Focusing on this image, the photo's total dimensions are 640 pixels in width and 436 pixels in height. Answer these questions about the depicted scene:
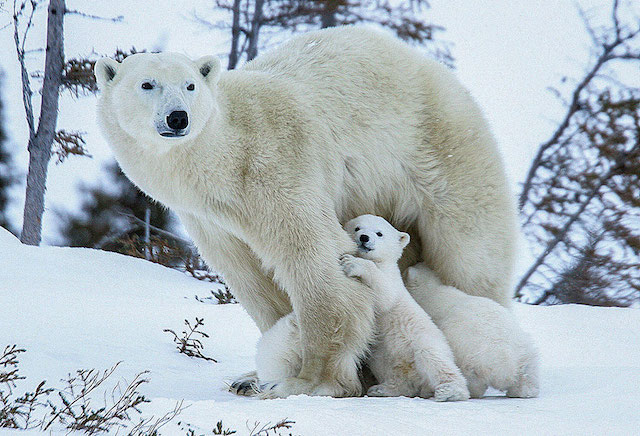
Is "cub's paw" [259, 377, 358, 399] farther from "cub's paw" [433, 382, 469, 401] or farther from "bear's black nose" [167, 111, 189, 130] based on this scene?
"bear's black nose" [167, 111, 189, 130]

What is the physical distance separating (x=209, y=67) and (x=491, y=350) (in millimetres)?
2244

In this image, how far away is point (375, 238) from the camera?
4.46 metres

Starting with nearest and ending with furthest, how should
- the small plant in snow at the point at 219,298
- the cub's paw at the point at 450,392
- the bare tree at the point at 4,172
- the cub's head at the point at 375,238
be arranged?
the cub's paw at the point at 450,392
the cub's head at the point at 375,238
the small plant in snow at the point at 219,298
the bare tree at the point at 4,172

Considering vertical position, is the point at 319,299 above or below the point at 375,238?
below

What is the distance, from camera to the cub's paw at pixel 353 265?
169 inches

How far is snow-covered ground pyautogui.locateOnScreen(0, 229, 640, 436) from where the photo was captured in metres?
3.12

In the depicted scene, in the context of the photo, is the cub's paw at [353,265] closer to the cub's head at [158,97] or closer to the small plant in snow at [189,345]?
the cub's head at [158,97]

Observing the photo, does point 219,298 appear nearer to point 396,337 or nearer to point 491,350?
point 396,337

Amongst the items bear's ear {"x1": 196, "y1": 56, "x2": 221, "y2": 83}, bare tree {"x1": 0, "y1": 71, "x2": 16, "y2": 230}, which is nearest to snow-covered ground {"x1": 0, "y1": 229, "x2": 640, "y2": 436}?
bear's ear {"x1": 196, "y1": 56, "x2": 221, "y2": 83}

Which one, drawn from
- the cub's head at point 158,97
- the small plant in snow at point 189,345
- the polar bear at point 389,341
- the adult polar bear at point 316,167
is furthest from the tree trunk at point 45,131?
the polar bear at point 389,341

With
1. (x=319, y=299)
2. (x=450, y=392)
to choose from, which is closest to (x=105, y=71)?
(x=319, y=299)

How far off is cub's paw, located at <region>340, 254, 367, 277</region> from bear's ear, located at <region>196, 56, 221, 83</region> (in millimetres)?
1283

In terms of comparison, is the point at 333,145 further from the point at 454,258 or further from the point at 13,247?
the point at 13,247

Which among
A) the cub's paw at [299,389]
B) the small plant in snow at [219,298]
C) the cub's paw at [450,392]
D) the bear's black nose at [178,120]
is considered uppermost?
the bear's black nose at [178,120]
